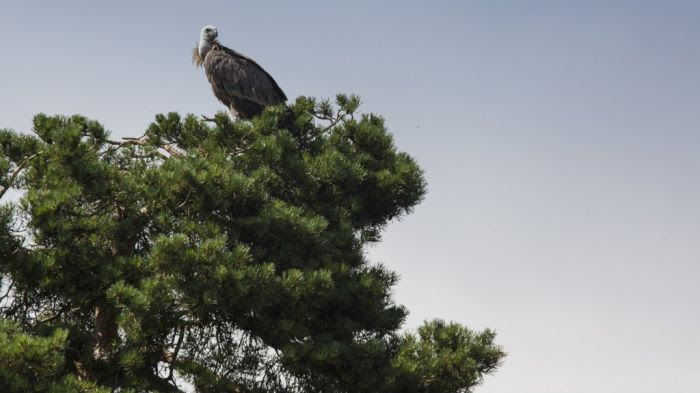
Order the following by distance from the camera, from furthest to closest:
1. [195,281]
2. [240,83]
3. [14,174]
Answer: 1. [240,83]
2. [14,174]
3. [195,281]

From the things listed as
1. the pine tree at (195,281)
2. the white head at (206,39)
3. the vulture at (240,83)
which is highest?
the white head at (206,39)

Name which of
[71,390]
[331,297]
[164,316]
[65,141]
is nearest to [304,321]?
[331,297]

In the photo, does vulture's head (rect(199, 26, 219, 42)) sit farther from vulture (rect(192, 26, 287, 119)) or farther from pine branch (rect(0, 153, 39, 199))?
pine branch (rect(0, 153, 39, 199))

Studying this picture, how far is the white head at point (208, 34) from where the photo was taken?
54.7ft

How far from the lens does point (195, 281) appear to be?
7898mm

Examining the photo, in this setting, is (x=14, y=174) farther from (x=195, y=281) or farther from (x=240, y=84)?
(x=240, y=84)

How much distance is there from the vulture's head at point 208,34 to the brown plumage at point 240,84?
2.48ft

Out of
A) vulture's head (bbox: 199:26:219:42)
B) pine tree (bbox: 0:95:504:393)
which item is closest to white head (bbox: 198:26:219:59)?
vulture's head (bbox: 199:26:219:42)

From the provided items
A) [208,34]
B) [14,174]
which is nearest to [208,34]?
[208,34]

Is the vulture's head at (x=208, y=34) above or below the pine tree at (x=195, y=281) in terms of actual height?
above

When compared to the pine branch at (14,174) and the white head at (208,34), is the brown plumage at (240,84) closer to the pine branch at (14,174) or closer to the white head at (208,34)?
the white head at (208,34)

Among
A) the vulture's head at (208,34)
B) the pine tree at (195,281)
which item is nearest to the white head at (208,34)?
the vulture's head at (208,34)

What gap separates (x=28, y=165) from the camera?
925cm

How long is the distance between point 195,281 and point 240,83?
8.19 m
